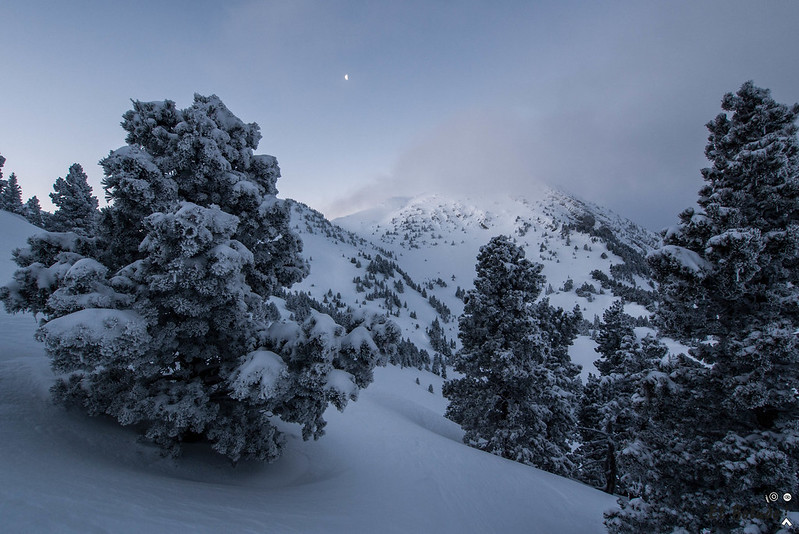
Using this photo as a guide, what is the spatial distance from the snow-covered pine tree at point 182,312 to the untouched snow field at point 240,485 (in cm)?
76

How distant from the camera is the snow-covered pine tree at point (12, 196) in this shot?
58938mm

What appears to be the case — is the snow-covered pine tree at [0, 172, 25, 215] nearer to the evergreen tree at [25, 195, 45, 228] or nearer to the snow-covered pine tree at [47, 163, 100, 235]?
the evergreen tree at [25, 195, 45, 228]

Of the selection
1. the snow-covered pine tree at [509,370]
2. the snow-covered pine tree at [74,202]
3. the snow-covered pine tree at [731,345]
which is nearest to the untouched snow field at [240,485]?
the snow-covered pine tree at [509,370]

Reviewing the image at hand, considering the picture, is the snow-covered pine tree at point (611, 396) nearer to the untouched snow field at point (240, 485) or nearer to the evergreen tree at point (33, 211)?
the untouched snow field at point (240, 485)

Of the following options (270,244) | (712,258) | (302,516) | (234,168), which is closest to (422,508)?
(302,516)

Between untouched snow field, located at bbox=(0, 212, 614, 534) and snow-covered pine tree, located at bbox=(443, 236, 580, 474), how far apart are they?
322 centimetres

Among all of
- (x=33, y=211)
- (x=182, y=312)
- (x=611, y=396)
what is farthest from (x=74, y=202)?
(x=33, y=211)

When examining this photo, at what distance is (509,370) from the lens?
15.5 metres

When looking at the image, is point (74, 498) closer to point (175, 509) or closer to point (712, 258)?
point (175, 509)

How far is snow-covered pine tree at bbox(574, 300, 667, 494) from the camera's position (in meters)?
17.7

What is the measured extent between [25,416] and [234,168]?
7050 millimetres

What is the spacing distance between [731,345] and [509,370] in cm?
989

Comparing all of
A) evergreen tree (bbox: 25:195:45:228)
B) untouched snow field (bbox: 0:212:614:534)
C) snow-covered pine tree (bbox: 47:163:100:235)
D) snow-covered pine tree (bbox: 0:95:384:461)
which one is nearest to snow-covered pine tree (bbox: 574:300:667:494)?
untouched snow field (bbox: 0:212:614:534)

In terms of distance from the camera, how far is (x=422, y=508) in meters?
8.85
